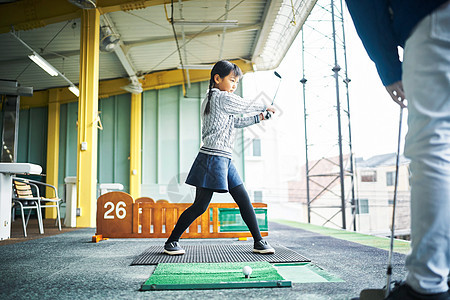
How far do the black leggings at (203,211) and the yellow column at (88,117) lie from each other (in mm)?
4381

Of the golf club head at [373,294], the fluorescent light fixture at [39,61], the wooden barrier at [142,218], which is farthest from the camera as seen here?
the fluorescent light fixture at [39,61]

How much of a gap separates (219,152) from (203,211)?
1.31 feet

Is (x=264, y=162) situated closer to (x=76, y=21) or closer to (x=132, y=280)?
(x=76, y=21)

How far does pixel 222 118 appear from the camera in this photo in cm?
237

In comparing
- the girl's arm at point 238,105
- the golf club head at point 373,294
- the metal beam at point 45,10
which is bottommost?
the golf club head at point 373,294

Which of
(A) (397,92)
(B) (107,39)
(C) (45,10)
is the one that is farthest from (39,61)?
(A) (397,92)

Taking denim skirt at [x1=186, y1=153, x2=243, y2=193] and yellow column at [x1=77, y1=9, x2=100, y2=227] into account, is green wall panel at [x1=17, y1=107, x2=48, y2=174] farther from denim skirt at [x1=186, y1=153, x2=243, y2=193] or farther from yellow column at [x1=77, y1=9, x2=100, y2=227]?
denim skirt at [x1=186, y1=153, x2=243, y2=193]

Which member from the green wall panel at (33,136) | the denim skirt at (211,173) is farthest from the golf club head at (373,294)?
the green wall panel at (33,136)

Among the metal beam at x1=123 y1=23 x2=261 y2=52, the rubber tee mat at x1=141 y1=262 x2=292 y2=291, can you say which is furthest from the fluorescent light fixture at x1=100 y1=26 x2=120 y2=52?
the rubber tee mat at x1=141 y1=262 x2=292 y2=291

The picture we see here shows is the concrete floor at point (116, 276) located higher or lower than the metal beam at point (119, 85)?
lower

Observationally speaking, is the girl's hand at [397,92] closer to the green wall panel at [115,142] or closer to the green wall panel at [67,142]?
the green wall panel at [115,142]

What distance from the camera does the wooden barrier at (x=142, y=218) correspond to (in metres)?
3.36

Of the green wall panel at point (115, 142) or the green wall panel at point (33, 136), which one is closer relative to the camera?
the green wall panel at point (115, 142)

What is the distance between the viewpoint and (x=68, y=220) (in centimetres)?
616
